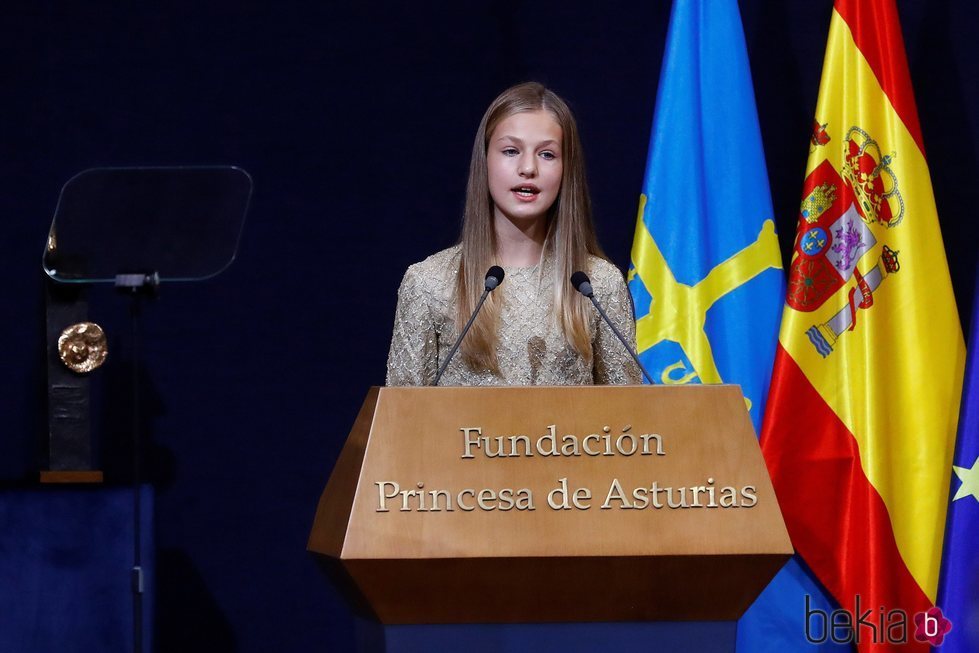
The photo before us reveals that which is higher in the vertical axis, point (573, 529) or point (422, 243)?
point (422, 243)

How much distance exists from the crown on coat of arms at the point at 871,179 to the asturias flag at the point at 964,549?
496mm

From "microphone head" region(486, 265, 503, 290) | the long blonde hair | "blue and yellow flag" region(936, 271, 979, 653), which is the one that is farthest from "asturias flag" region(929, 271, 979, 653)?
"microphone head" region(486, 265, 503, 290)

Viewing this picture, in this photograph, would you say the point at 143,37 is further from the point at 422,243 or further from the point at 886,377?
the point at 886,377

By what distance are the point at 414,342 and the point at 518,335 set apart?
0.21 metres

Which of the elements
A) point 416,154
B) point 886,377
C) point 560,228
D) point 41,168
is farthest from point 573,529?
point 41,168

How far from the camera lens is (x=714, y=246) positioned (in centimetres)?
338

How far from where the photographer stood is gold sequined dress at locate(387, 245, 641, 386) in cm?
252

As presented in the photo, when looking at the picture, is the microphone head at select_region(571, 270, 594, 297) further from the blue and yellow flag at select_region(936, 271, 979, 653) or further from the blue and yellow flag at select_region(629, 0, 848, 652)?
the blue and yellow flag at select_region(936, 271, 979, 653)

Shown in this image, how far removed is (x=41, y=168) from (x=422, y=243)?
1078 millimetres

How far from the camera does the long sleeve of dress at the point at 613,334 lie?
8.39 feet

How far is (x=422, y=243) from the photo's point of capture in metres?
3.65

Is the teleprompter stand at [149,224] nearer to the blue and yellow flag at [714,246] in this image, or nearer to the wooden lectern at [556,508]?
the wooden lectern at [556,508]

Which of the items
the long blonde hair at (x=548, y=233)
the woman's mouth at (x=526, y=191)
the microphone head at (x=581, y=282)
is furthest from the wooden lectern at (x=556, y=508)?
the woman's mouth at (x=526, y=191)

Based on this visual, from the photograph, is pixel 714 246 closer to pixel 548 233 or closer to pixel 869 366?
pixel 869 366
